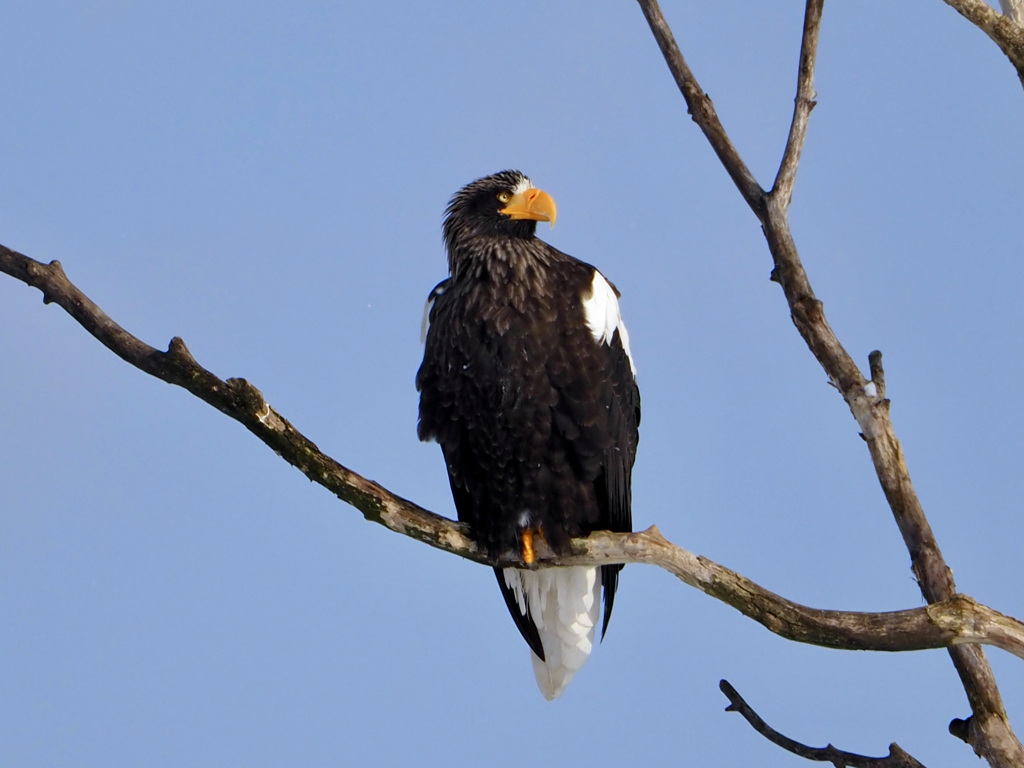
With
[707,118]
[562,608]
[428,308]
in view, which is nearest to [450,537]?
[562,608]

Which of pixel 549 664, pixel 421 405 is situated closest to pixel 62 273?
pixel 421 405

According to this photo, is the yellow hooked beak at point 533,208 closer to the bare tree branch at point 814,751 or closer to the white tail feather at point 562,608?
the white tail feather at point 562,608

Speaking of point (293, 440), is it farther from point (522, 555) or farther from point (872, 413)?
point (872, 413)

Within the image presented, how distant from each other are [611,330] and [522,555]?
930 millimetres

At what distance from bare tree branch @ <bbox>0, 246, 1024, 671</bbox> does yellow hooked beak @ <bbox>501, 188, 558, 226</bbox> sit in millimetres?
1407

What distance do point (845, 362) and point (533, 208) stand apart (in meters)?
1.43

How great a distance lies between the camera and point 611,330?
13.7ft

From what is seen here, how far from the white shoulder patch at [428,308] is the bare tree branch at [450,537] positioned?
97 centimetres

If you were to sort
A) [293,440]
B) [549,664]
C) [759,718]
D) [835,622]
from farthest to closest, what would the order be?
[549,664]
[759,718]
[293,440]
[835,622]

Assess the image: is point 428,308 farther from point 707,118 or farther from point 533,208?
point 707,118

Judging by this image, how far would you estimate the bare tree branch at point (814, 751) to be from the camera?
3.95 metres

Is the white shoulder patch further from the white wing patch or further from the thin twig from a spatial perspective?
the thin twig

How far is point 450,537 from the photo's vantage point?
3920 mm

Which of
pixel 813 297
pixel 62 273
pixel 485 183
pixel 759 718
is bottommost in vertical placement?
pixel 759 718
